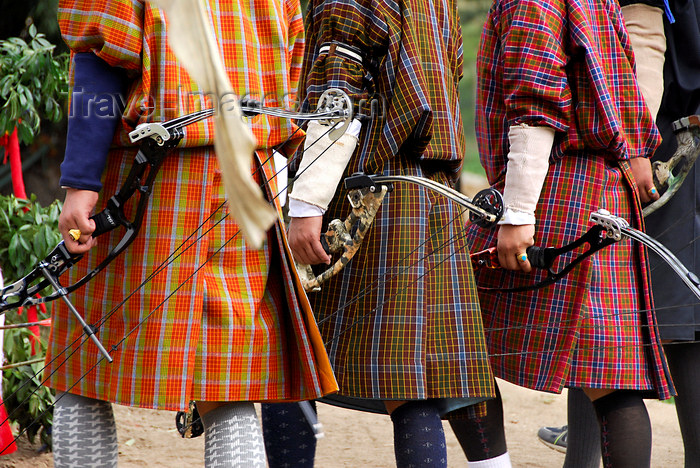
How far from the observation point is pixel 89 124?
60.4 inches

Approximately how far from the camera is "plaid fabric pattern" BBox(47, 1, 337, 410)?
1552mm

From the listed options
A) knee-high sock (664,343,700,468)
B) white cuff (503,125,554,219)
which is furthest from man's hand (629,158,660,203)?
knee-high sock (664,343,700,468)

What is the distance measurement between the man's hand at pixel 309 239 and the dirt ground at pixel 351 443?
1.48 metres

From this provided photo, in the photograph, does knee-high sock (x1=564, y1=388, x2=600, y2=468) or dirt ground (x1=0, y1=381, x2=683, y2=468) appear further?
dirt ground (x1=0, y1=381, x2=683, y2=468)

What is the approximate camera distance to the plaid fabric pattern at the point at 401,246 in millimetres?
1953

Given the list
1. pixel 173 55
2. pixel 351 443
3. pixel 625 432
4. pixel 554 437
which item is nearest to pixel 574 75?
pixel 625 432

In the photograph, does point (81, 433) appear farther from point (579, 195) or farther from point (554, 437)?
point (554, 437)

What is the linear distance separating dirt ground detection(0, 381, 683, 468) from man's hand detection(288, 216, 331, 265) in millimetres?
1477

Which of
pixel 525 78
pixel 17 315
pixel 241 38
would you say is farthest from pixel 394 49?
pixel 17 315

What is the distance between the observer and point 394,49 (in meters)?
2.00

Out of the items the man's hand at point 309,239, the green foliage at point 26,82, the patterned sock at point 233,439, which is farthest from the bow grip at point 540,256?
the green foliage at point 26,82

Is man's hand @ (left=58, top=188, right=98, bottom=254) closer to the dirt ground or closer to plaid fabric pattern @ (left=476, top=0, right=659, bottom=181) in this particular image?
plaid fabric pattern @ (left=476, top=0, right=659, bottom=181)

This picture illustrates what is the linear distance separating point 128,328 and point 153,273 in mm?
110

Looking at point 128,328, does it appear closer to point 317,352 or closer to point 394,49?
point 317,352
